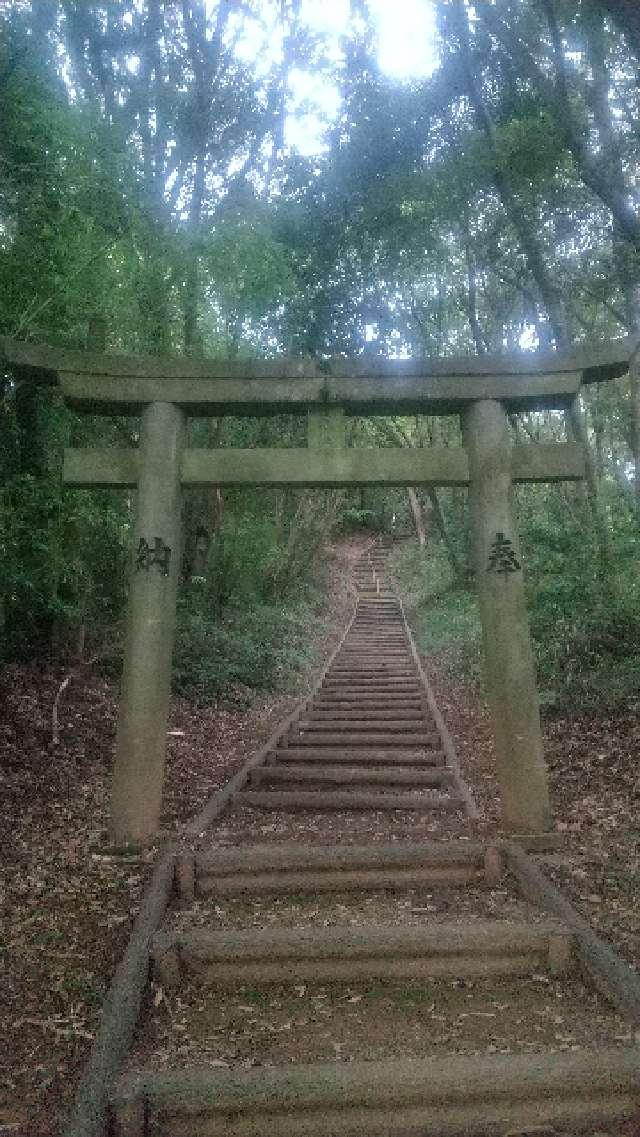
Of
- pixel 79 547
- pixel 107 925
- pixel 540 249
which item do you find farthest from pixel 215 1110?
pixel 540 249

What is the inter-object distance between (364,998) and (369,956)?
20 centimetres

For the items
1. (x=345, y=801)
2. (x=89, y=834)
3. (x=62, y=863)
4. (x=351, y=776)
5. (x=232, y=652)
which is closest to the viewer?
(x=62, y=863)

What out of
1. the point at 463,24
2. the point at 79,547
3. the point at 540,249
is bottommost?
the point at 79,547

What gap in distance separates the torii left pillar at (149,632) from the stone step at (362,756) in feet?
7.89

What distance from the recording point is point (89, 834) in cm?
535

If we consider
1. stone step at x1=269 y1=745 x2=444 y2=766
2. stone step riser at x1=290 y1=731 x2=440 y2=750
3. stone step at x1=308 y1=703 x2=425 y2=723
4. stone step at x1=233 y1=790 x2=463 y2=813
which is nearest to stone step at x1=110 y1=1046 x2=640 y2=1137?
stone step at x1=233 y1=790 x2=463 y2=813

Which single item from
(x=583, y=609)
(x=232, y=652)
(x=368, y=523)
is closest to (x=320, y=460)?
(x=583, y=609)

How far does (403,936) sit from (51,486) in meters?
5.47

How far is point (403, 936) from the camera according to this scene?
138 inches

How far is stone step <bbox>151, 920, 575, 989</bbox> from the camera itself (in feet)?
11.4

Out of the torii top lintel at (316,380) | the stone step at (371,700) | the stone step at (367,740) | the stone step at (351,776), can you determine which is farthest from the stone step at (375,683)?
the torii top lintel at (316,380)

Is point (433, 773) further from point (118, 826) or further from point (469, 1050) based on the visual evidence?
point (469, 1050)

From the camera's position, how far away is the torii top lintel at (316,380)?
5215mm

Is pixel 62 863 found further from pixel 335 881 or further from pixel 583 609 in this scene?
pixel 583 609
